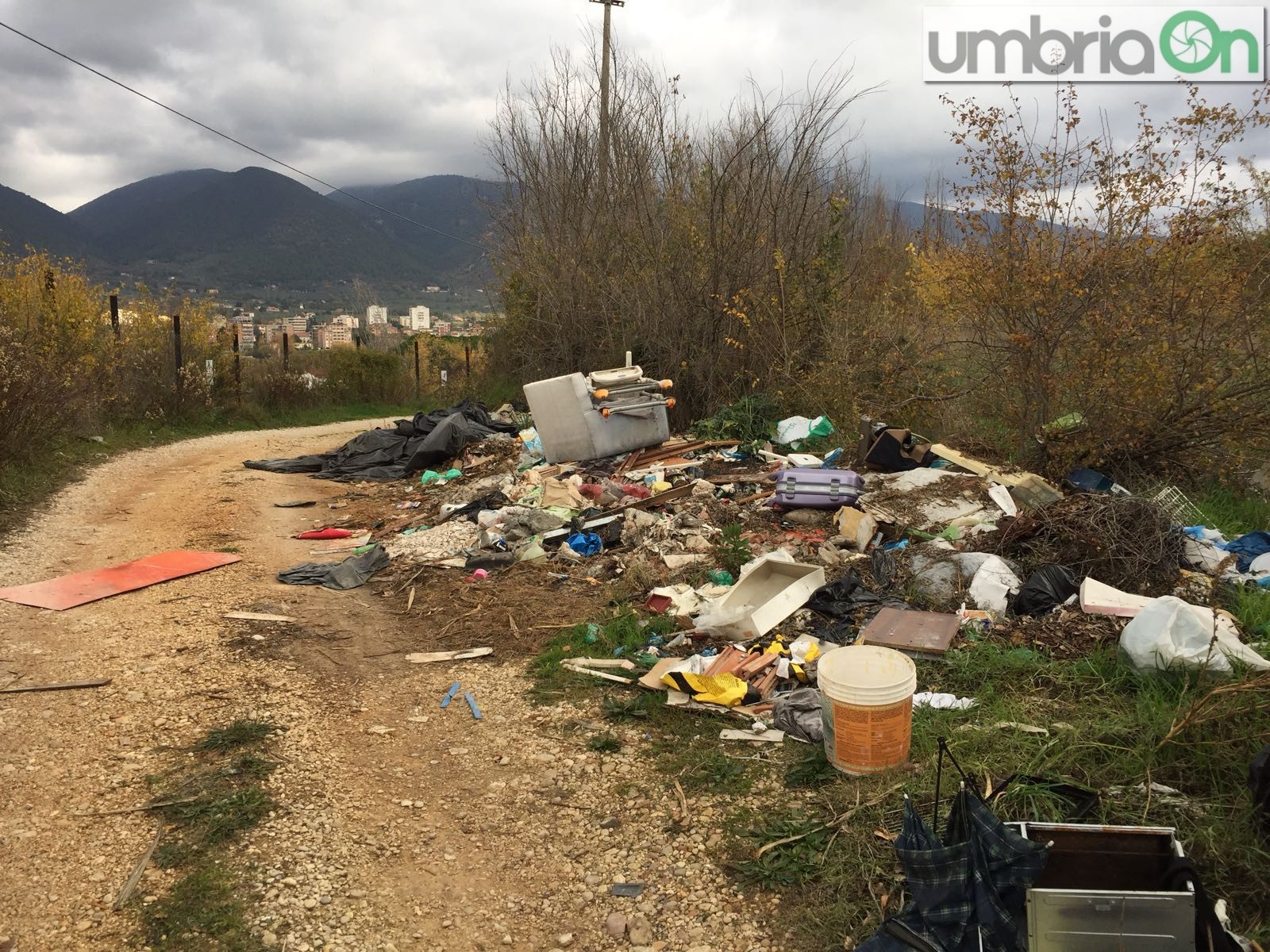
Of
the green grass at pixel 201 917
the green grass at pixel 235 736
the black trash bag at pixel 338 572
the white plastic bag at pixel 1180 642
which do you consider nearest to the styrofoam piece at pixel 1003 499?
the white plastic bag at pixel 1180 642

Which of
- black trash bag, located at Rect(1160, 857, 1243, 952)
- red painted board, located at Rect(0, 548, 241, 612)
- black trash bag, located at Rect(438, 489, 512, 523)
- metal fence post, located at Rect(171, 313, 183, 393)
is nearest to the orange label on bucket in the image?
black trash bag, located at Rect(1160, 857, 1243, 952)

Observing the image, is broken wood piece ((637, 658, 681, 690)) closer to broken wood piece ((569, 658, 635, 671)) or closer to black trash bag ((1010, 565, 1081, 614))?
broken wood piece ((569, 658, 635, 671))

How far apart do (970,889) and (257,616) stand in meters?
4.75

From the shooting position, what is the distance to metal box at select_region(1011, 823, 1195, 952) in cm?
236

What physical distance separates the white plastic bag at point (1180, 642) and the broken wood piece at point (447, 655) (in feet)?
11.4

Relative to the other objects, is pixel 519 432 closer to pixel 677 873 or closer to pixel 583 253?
pixel 583 253

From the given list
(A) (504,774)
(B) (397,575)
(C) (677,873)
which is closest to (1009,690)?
(C) (677,873)

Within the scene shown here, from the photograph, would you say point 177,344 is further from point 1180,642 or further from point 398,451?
point 1180,642

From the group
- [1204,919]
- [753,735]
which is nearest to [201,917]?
[753,735]

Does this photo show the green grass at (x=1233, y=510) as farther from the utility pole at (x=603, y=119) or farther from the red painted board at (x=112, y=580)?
the utility pole at (x=603, y=119)

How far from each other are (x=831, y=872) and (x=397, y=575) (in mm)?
4598

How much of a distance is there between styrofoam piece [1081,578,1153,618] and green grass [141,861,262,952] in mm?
4190

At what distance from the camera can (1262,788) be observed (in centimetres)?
278

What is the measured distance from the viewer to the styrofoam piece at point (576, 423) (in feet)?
31.4
